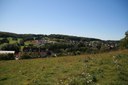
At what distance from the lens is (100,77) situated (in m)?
11.6

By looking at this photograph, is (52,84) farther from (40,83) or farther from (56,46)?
(56,46)

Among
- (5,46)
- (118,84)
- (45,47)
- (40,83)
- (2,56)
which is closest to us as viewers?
(118,84)

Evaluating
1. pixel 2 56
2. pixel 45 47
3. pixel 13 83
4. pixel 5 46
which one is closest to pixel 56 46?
pixel 45 47

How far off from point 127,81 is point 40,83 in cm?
572

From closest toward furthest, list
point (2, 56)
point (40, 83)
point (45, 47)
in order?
1. point (40, 83)
2. point (2, 56)
3. point (45, 47)

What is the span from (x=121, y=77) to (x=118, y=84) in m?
1.53

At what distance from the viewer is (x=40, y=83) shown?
37.8ft

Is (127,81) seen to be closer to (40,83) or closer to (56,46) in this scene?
(40,83)

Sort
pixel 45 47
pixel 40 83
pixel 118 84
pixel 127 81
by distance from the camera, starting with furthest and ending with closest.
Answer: pixel 45 47 < pixel 40 83 < pixel 127 81 < pixel 118 84

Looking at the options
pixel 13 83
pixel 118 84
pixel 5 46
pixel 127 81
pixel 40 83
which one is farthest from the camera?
pixel 5 46

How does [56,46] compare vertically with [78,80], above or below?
below

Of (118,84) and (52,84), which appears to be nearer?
(118,84)

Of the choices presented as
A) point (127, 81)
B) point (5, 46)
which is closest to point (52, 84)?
point (127, 81)

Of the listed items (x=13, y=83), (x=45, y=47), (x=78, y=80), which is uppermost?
(x=78, y=80)
